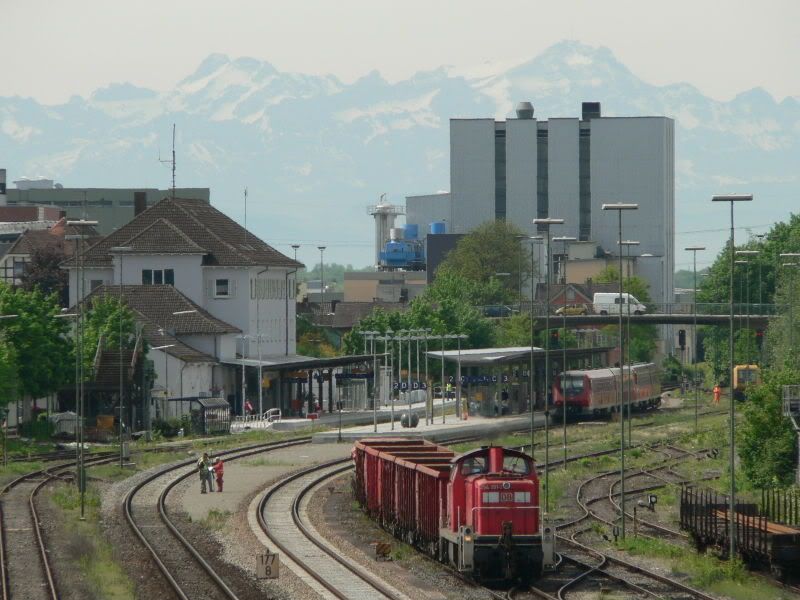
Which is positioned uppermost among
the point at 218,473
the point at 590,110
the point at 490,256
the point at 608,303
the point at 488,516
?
the point at 590,110

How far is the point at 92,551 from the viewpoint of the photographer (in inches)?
1599

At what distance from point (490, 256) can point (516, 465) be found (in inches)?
5154

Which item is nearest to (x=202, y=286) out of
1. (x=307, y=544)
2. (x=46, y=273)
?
(x=46, y=273)

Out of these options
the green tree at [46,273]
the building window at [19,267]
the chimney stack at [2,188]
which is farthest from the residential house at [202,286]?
the chimney stack at [2,188]

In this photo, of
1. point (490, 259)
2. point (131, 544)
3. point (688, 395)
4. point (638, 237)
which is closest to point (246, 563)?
point (131, 544)

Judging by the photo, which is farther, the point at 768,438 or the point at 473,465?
the point at 768,438

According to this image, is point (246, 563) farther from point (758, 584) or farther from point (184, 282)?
point (184, 282)

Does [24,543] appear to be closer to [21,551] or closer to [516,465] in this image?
[21,551]

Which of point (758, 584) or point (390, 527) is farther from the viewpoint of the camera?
point (390, 527)

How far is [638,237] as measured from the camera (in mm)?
176250

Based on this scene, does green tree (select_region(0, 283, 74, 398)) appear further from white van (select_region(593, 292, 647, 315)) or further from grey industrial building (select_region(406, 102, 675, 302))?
grey industrial building (select_region(406, 102, 675, 302))

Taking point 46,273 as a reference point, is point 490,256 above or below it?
above

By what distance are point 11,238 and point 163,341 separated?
80.4 m

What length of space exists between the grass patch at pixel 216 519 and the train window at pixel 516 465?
539 inches
